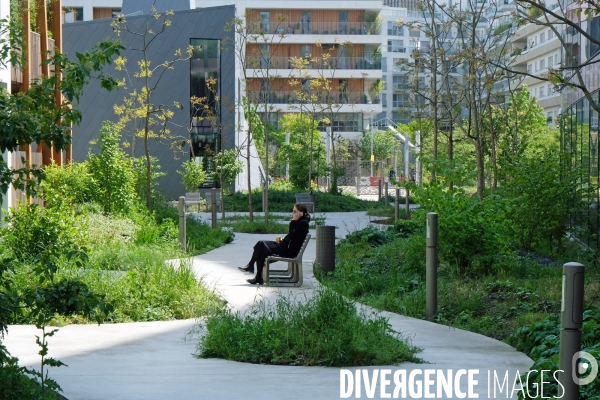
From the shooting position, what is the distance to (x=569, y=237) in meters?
17.2

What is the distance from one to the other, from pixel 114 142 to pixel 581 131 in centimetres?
1003

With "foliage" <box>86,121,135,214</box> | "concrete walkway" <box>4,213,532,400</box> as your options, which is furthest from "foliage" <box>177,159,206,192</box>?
"concrete walkway" <box>4,213,532,400</box>

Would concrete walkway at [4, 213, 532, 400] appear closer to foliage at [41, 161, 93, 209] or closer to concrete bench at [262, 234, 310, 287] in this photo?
concrete bench at [262, 234, 310, 287]

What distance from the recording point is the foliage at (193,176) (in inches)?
1656

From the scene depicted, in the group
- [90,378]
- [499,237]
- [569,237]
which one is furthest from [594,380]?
[569,237]

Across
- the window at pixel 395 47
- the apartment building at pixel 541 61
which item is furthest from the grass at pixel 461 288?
the window at pixel 395 47

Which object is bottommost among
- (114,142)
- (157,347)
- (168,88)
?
(157,347)

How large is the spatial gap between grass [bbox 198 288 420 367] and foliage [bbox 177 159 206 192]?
34101 millimetres

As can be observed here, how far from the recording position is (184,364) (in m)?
7.37

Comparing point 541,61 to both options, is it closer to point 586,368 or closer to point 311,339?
point 311,339

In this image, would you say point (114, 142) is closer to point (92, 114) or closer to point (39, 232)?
point (39, 232)

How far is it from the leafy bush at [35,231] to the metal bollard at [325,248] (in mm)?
3782

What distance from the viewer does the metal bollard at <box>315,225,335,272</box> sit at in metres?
14.0

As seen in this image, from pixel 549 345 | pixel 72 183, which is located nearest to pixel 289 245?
pixel 549 345
